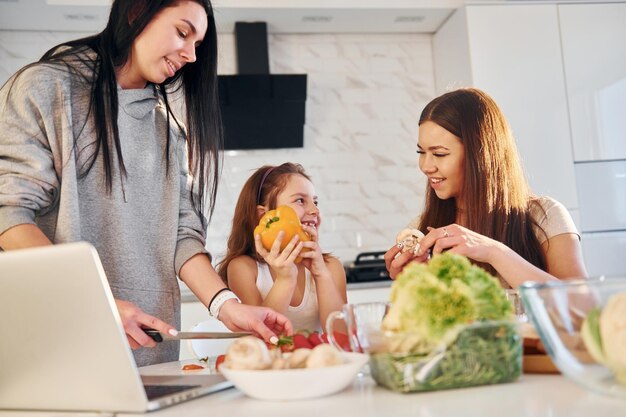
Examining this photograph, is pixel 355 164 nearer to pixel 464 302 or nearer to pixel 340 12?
pixel 340 12

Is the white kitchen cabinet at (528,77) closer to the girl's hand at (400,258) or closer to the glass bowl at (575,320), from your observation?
the girl's hand at (400,258)

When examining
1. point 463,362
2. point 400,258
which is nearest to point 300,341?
point 463,362

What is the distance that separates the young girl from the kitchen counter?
111 cm

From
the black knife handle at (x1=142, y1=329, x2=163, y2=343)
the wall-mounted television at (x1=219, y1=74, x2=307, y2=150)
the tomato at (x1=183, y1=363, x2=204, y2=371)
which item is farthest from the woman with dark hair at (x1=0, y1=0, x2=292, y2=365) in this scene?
the wall-mounted television at (x1=219, y1=74, x2=307, y2=150)

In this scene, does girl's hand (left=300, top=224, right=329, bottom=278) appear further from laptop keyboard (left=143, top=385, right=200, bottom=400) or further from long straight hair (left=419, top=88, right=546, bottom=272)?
laptop keyboard (left=143, top=385, right=200, bottom=400)

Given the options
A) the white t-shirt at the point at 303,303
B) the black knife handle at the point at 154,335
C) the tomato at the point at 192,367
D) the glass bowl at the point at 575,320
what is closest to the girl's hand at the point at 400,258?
the white t-shirt at the point at 303,303

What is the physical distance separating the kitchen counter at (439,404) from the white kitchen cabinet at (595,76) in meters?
2.99

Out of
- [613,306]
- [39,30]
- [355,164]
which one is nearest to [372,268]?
[355,164]

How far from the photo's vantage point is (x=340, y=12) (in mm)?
3705

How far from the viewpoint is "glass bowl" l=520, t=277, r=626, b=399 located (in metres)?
0.77

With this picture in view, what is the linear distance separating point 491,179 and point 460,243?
13.4 inches

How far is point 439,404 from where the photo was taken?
2.55 feet

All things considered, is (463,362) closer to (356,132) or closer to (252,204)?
(252,204)

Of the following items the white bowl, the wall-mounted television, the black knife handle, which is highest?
the wall-mounted television
